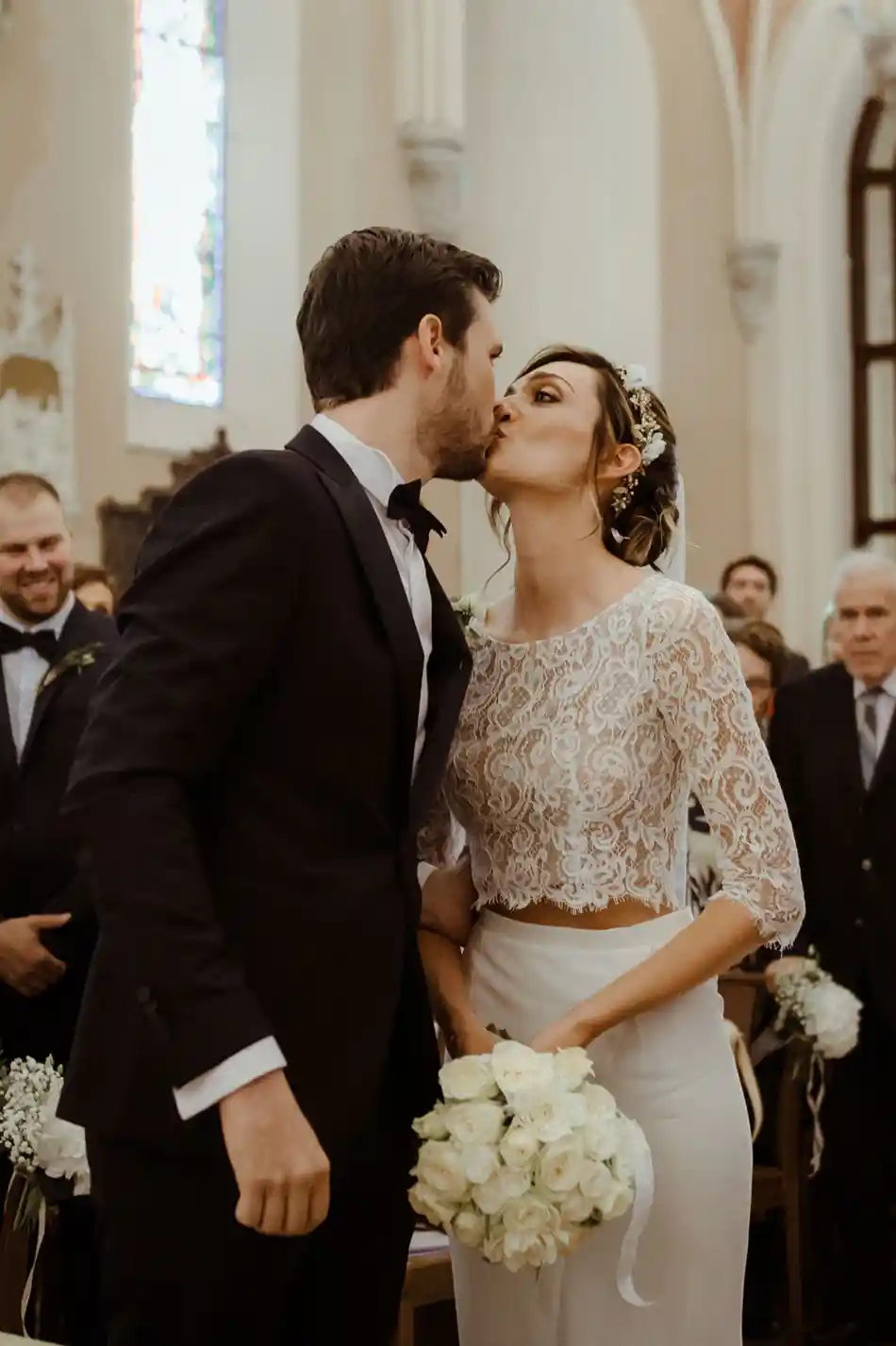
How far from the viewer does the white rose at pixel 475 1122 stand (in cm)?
212

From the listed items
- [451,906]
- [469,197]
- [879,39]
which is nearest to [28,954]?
[451,906]

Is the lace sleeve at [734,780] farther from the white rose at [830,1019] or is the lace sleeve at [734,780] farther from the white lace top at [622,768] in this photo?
the white rose at [830,1019]

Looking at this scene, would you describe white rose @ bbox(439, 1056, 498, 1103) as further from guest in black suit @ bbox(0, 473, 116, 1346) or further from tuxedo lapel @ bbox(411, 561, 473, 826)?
guest in black suit @ bbox(0, 473, 116, 1346)

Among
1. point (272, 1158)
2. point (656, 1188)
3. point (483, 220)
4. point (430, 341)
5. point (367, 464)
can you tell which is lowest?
point (656, 1188)

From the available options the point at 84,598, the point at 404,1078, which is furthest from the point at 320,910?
the point at 84,598

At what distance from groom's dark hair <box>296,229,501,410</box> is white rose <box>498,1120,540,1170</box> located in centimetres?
90

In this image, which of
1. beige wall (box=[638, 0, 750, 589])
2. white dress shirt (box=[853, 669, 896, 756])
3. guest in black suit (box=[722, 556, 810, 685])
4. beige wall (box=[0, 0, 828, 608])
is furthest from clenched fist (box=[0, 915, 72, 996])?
beige wall (box=[638, 0, 750, 589])

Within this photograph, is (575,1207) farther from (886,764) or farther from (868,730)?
(868,730)

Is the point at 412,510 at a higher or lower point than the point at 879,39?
lower

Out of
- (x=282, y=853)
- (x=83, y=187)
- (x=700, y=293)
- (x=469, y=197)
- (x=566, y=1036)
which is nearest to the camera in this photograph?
(x=282, y=853)

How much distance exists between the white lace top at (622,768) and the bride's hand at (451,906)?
0.21 feet

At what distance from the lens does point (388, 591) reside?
206 centimetres

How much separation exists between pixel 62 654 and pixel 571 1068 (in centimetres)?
254

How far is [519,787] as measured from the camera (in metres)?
2.57
